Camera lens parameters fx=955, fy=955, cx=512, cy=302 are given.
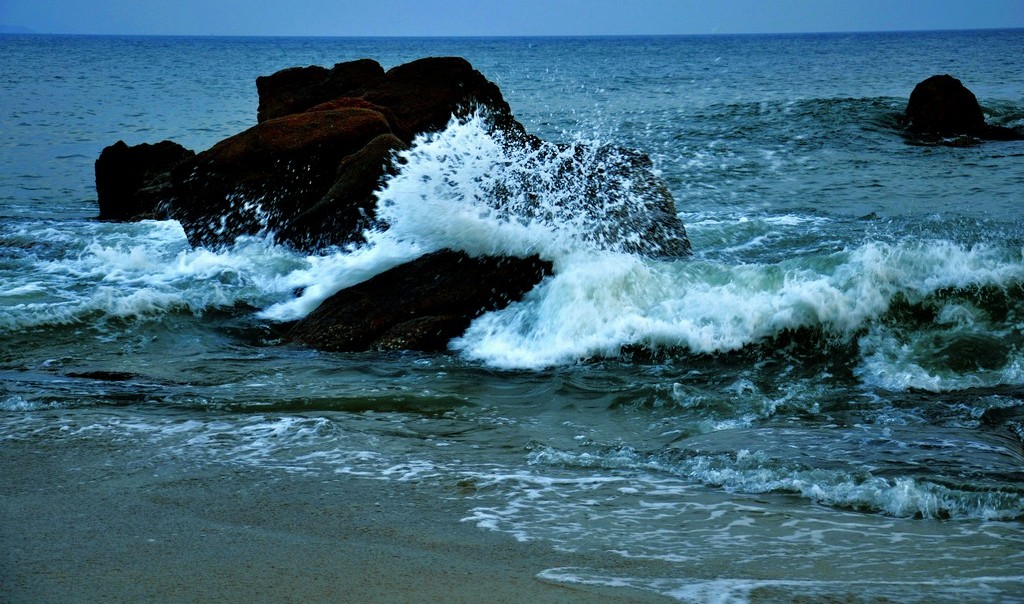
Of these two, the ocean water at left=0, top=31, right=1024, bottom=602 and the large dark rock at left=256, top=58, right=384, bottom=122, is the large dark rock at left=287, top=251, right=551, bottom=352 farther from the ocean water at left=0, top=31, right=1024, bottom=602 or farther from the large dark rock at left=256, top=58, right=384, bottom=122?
the large dark rock at left=256, top=58, right=384, bottom=122

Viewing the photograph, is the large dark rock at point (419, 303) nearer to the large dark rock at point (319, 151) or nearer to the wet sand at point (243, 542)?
the large dark rock at point (319, 151)

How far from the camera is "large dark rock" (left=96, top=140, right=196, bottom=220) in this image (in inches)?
498

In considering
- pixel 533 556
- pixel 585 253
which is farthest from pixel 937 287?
pixel 533 556

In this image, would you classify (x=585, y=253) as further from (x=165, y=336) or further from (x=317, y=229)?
(x=165, y=336)

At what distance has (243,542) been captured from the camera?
332 cm

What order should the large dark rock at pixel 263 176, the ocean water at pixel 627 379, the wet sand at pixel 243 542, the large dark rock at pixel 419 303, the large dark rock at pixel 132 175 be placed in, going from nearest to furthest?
the wet sand at pixel 243 542 < the ocean water at pixel 627 379 < the large dark rock at pixel 419 303 < the large dark rock at pixel 263 176 < the large dark rock at pixel 132 175

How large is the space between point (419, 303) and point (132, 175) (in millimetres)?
7700

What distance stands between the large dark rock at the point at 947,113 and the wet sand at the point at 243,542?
1761 cm

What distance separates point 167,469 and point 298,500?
2.40 feet

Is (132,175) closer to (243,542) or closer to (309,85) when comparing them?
(309,85)

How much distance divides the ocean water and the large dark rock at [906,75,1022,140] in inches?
278

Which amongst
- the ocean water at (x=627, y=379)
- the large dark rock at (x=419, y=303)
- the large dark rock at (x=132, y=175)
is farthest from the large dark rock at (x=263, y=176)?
the large dark rock at (x=132, y=175)

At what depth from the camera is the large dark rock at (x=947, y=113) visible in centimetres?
1844

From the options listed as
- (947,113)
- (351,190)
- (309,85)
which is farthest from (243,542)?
(947,113)
